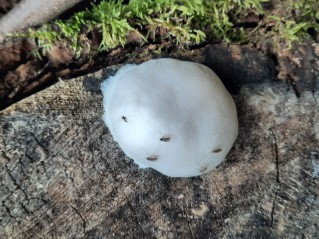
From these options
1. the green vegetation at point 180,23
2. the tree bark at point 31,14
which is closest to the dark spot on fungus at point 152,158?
the green vegetation at point 180,23

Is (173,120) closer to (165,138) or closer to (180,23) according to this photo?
(165,138)

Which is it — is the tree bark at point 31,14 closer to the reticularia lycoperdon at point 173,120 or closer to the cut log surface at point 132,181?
the cut log surface at point 132,181

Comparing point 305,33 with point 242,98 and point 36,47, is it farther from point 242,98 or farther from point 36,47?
point 36,47

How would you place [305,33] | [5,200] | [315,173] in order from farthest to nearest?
[305,33], [315,173], [5,200]

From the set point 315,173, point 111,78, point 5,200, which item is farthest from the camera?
point 111,78

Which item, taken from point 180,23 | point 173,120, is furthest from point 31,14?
point 173,120

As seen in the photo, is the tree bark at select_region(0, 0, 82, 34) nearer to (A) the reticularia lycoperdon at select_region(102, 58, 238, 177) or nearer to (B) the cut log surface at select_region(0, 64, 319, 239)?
(B) the cut log surface at select_region(0, 64, 319, 239)

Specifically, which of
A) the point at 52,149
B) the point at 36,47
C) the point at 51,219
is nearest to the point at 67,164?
the point at 52,149
